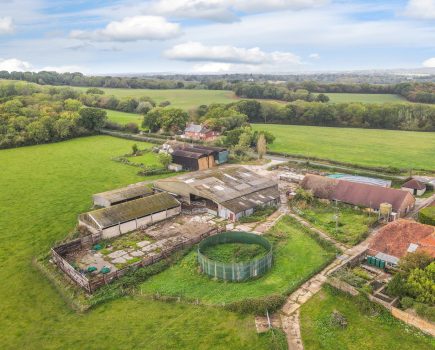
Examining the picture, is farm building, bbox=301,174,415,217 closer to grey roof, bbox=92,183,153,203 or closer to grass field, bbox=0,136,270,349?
A: grey roof, bbox=92,183,153,203

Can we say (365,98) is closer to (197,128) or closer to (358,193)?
(197,128)

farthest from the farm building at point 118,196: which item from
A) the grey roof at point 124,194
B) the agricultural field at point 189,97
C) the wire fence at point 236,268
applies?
the agricultural field at point 189,97

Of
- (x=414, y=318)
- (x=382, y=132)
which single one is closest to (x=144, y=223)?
(x=414, y=318)

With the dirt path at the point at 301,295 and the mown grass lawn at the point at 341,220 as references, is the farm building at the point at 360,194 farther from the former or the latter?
the dirt path at the point at 301,295

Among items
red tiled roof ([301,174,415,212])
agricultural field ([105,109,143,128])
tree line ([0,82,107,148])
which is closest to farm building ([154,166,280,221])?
red tiled roof ([301,174,415,212])

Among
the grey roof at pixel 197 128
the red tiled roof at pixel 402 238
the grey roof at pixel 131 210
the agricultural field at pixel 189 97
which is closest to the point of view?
the red tiled roof at pixel 402 238

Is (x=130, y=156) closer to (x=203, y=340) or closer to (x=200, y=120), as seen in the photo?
(x=200, y=120)
